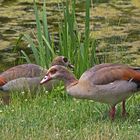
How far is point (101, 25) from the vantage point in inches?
576

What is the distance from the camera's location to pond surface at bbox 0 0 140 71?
12773mm

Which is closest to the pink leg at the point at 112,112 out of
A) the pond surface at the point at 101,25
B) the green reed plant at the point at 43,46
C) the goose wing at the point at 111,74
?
the goose wing at the point at 111,74

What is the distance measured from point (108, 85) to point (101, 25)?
7.13m

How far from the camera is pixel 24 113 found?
8094 millimetres

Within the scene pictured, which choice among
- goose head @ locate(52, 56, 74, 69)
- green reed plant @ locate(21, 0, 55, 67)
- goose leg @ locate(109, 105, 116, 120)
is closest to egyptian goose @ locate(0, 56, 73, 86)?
goose head @ locate(52, 56, 74, 69)

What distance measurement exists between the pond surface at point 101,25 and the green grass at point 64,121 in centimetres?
305

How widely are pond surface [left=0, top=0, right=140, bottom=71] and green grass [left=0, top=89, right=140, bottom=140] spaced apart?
3.05 metres

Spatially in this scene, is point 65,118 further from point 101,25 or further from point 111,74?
point 101,25

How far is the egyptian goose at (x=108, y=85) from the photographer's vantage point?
7578 mm

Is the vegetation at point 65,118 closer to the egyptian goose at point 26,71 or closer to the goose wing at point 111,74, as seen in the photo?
the egyptian goose at point 26,71

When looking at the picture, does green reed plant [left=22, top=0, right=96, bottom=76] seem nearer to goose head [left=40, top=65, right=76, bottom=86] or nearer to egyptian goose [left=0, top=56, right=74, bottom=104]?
egyptian goose [left=0, top=56, right=74, bottom=104]

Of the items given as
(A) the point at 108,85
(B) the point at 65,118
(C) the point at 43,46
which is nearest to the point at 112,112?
(A) the point at 108,85

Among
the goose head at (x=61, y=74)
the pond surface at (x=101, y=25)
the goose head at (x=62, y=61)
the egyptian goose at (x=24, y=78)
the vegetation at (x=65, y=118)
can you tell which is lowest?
the pond surface at (x=101, y=25)

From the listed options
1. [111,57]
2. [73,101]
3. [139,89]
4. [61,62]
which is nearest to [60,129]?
[139,89]
